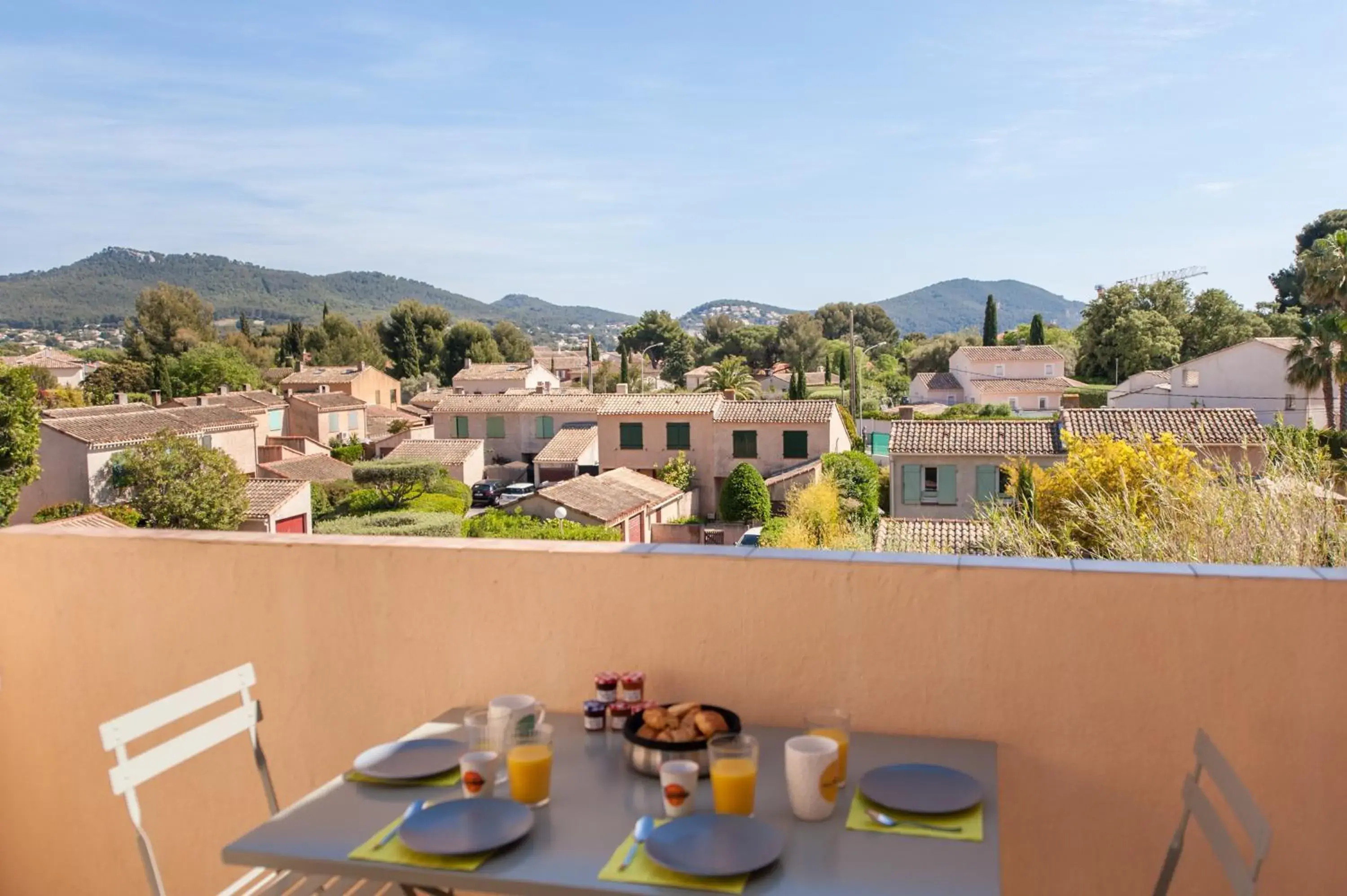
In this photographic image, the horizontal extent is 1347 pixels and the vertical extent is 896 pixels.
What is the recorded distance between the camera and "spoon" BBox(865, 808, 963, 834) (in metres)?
1.42

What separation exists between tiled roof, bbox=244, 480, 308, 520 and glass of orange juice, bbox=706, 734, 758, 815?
24109 millimetres

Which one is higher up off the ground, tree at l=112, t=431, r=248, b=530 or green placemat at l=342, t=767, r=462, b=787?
green placemat at l=342, t=767, r=462, b=787

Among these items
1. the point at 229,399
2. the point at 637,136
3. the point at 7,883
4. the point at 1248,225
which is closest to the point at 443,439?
the point at 229,399

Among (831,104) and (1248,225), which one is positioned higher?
(831,104)

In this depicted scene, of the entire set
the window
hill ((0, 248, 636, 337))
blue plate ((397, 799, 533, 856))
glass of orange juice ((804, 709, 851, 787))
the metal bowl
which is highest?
hill ((0, 248, 636, 337))

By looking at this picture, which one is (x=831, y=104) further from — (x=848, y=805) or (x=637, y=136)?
(x=848, y=805)

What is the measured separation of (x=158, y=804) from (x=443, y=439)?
33.1m

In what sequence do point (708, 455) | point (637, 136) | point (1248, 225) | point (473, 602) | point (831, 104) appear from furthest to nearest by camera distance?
point (637, 136)
point (831, 104)
point (708, 455)
point (1248, 225)
point (473, 602)

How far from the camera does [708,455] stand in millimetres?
29188

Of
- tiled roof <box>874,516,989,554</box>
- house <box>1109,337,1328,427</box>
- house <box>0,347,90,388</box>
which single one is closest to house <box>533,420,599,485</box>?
tiled roof <box>874,516,989,554</box>

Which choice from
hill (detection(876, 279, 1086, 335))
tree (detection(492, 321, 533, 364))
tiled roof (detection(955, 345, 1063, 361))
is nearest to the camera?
tiled roof (detection(955, 345, 1063, 361))

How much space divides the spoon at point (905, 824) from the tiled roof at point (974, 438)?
64.6 feet

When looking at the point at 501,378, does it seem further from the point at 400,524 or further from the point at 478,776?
the point at 478,776

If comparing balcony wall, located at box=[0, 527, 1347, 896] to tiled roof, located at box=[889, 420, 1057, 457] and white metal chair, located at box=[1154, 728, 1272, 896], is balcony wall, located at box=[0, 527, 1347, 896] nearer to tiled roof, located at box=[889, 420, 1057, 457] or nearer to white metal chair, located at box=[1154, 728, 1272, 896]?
white metal chair, located at box=[1154, 728, 1272, 896]
